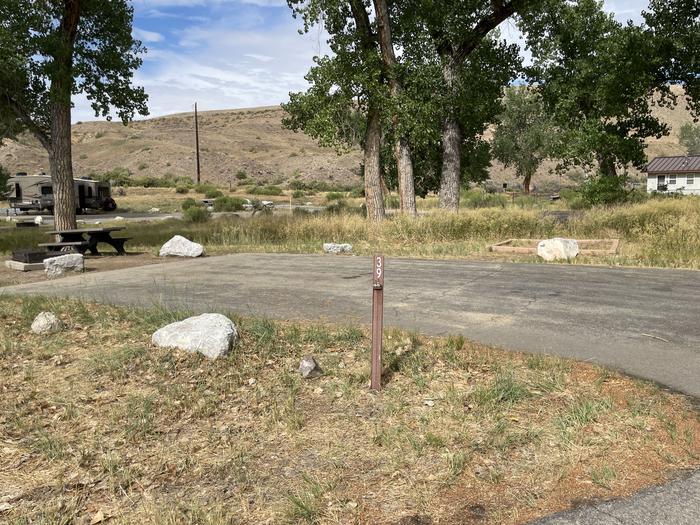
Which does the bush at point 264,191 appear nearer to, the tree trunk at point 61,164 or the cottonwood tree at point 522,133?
the cottonwood tree at point 522,133

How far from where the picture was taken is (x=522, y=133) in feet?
173

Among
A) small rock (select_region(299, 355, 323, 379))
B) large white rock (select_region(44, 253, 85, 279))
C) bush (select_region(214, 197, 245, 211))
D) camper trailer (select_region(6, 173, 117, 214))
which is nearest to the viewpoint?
small rock (select_region(299, 355, 323, 379))

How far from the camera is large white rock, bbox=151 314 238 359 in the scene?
5.26 m

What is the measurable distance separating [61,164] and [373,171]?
8806mm

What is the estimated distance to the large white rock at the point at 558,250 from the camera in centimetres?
1105

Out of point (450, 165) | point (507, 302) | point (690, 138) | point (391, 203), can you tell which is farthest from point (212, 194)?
point (690, 138)

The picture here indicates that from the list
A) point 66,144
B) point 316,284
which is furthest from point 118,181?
point 316,284

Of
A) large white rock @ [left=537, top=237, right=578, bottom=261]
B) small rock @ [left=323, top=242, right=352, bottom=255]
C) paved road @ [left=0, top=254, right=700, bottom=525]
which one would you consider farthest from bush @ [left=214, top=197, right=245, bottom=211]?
large white rock @ [left=537, top=237, right=578, bottom=261]

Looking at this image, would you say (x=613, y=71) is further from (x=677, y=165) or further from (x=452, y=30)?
(x=677, y=165)

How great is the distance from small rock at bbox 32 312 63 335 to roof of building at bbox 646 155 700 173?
64.4 meters

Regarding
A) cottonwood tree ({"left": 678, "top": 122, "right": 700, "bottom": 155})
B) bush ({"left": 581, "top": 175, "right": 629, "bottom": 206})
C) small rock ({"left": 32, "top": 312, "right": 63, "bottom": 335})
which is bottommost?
small rock ({"left": 32, "top": 312, "right": 63, "bottom": 335})

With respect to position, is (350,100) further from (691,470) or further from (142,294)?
(691,470)

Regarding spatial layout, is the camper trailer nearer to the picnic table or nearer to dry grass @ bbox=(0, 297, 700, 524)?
the picnic table

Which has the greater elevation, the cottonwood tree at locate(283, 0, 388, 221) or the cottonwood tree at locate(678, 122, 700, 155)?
the cottonwood tree at locate(678, 122, 700, 155)
